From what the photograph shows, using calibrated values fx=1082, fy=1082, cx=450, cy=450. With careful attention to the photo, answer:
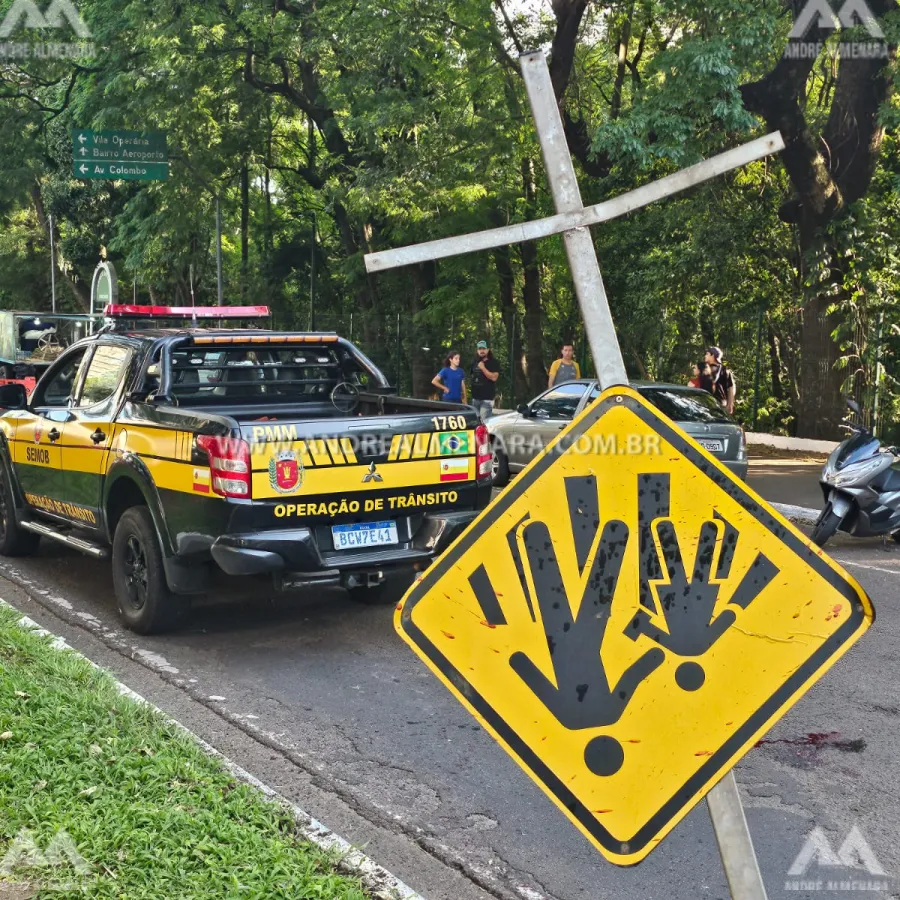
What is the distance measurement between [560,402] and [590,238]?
10.8 meters

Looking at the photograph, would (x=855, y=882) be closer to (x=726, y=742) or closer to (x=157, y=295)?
(x=726, y=742)

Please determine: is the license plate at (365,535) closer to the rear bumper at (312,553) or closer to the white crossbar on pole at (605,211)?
the rear bumper at (312,553)

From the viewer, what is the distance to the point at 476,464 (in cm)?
696

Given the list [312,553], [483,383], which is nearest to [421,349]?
[483,383]

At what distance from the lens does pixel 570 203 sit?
2.46m

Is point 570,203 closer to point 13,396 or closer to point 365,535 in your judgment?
point 365,535

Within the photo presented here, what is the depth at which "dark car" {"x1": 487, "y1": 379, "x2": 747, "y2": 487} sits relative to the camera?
11.7 m

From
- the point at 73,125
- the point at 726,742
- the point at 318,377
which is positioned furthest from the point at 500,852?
the point at 73,125

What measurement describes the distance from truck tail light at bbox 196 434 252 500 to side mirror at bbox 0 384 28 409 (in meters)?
3.08

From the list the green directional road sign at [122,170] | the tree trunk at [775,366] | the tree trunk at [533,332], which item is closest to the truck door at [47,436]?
the tree trunk at [775,366]

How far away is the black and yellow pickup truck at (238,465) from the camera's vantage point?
606 centimetres

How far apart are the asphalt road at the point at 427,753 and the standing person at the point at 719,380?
7209 millimetres

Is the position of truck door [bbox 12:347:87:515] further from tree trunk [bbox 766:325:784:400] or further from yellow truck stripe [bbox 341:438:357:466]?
tree trunk [bbox 766:325:784:400]

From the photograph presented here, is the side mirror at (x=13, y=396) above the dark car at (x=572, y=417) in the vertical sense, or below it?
above
